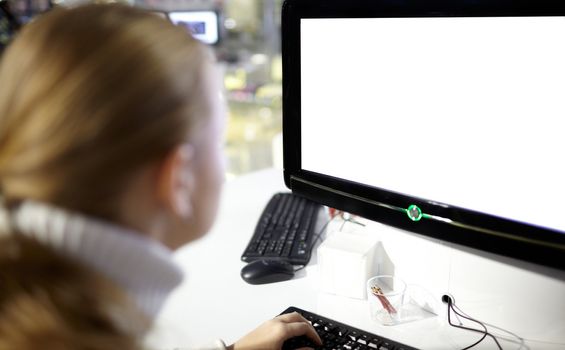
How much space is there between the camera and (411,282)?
818 mm

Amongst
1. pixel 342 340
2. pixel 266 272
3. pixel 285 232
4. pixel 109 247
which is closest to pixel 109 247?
pixel 109 247

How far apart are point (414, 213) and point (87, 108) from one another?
0.49 m

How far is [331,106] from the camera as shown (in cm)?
80

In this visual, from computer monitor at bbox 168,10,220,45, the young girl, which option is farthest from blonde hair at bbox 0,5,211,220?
computer monitor at bbox 168,10,220,45

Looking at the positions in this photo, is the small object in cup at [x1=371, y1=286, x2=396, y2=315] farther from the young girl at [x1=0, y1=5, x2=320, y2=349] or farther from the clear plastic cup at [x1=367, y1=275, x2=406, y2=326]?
the young girl at [x1=0, y1=5, x2=320, y2=349]

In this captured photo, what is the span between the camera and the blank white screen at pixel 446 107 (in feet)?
1.93

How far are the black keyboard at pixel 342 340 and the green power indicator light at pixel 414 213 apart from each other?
18cm

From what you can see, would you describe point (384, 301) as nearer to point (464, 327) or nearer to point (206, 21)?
point (464, 327)

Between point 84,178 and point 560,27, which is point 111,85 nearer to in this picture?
point 84,178

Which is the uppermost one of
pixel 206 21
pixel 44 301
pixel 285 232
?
pixel 44 301

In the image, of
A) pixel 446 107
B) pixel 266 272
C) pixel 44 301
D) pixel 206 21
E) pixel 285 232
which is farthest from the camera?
pixel 206 21

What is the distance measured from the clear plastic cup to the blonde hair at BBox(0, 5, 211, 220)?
1.49 ft

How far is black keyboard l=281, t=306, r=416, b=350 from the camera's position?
67 cm

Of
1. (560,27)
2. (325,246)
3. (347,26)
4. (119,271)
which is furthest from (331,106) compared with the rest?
(119,271)
